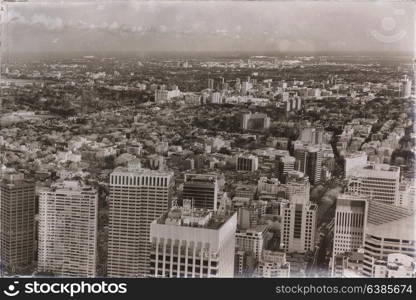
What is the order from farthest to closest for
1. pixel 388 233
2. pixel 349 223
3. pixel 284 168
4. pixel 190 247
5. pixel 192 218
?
pixel 284 168, pixel 349 223, pixel 388 233, pixel 192 218, pixel 190 247

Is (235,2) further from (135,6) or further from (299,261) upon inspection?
(299,261)

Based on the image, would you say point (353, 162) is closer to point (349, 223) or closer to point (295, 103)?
point (349, 223)

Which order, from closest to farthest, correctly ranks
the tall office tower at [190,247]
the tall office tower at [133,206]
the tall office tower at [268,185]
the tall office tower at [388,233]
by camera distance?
the tall office tower at [190,247], the tall office tower at [388,233], the tall office tower at [133,206], the tall office tower at [268,185]

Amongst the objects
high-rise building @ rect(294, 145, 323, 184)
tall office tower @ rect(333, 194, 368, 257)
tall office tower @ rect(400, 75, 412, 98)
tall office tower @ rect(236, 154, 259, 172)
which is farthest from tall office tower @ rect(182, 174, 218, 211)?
tall office tower @ rect(400, 75, 412, 98)

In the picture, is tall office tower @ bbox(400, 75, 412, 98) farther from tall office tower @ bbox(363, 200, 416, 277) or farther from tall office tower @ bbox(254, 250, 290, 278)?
tall office tower @ bbox(254, 250, 290, 278)

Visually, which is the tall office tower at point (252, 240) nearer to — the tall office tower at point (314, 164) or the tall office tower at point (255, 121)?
the tall office tower at point (314, 164)

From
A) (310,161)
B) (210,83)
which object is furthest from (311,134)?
(210,83)

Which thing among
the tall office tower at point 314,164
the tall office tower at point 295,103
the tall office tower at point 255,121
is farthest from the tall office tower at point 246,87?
the tall office tower at point 314,164

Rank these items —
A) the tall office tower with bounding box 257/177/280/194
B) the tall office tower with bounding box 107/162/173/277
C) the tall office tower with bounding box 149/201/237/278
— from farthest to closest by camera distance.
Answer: the tall office tower with bounding box 257/177/280/194 < the tall office tower with bounding box 107/162/173/277 < the tall office tower with bounding box 149/201/237/278
